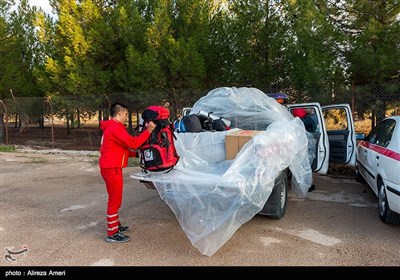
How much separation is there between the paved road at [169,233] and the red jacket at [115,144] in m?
0.98

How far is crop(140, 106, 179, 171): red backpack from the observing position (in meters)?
3.87

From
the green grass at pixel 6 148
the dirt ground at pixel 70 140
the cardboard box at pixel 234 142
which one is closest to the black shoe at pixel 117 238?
the cardboard box at pixel 234 142

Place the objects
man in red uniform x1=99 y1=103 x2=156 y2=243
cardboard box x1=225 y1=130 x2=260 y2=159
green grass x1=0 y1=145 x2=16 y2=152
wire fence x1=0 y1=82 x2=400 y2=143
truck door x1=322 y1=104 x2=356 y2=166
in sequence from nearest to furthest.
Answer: man in red uniform x1=99 y1=103 x2=156 y2=243 → cardboard box x1=225 y1=130 x2=260 y2=159 → truck door x1=322 y1=104 x2=356 y2=166 → wire fence x1=0 y1=82 x2=400 y2=143 → green grass x1=0 y1=145 x2=16 y2=152

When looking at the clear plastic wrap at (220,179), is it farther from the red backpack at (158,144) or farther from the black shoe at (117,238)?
the black shoe at (117,238)

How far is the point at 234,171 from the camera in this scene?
12.2 feet

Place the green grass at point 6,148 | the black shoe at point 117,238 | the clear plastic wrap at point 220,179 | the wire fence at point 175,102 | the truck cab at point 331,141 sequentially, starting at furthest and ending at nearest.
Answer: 1. the green grass at point 6,148
2. the wire fence at point 175,102
3. the truck cab at point 331,141
4. the black shoe at point 117,238
5. the clear plastic wrap at point 220,179

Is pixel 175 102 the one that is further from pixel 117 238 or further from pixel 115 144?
pixel 117 238

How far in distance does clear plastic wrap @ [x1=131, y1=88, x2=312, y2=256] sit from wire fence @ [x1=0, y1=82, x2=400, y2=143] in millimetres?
4493

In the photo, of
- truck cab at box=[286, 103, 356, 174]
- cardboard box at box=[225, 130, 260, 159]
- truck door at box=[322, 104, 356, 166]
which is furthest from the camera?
truck door at box=[322, 104, 356, 166]

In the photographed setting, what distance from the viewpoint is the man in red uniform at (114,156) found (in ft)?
12.8

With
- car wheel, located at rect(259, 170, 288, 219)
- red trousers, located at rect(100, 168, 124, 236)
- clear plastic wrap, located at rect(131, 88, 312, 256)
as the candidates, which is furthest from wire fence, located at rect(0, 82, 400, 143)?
red trousers, located at rect(100, 168, 124, 236)

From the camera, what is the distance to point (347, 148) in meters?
6.93

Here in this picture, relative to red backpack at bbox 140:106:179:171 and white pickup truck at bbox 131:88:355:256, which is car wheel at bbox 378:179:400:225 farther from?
red backpack at bbox 140:106:179:171

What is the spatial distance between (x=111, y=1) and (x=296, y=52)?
8234 mm
